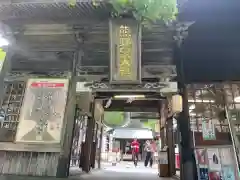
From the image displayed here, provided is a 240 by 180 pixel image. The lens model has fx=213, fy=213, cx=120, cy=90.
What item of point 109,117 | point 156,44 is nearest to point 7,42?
point 156,44

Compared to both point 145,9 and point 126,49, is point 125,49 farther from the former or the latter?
point 145,9

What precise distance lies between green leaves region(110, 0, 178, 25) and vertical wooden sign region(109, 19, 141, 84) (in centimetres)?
23

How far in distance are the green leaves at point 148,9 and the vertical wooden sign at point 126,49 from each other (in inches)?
9.2

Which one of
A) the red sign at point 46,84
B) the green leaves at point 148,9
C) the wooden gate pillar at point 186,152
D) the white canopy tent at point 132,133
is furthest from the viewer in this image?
the white canopy tent at point 132,133

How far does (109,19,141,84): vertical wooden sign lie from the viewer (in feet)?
17.4

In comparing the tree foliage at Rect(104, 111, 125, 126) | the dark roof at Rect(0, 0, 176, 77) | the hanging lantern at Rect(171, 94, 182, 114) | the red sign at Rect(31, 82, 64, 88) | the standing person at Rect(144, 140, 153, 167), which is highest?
the dark roof at Rect(0, 0, 176, 77)

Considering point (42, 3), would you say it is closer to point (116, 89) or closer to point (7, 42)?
point (7, 42)

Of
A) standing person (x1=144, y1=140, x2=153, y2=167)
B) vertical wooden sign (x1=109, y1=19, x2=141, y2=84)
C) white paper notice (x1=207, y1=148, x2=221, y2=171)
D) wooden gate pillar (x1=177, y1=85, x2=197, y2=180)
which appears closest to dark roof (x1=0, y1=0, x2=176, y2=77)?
vertical wooden sign (x1=109, y1=19, x2=141, y2=84)

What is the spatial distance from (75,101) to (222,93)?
4264mm

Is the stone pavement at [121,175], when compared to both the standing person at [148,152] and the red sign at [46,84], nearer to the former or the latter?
the red sign at [46,84]

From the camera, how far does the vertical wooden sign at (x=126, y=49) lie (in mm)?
5289

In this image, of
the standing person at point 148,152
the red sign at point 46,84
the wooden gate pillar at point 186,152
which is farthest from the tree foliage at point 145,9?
the standing person at point 148,152

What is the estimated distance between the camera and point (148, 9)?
197 inches

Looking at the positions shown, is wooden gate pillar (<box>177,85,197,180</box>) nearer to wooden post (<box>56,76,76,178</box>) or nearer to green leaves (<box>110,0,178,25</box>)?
green leaves (<box>110,0,178,25</box>)
